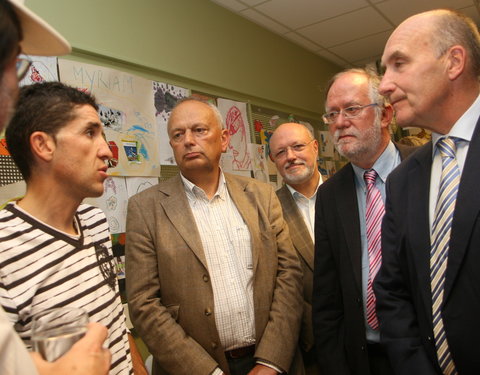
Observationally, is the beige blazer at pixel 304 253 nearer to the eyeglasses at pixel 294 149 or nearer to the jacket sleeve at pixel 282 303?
the jacket sleeve at pixel 282 303

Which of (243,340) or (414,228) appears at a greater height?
(414,228)

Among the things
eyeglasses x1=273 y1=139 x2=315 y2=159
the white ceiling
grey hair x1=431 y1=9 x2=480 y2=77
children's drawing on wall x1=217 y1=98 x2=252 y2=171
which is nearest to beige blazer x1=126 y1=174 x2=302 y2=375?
eyeglasses x1=273 y1=139 x2=315 y2=159

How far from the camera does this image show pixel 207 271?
5.06ft

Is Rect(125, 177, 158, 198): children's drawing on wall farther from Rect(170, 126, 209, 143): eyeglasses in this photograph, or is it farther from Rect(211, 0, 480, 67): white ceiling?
Rect(211, 0, 480, 67): white ceiling

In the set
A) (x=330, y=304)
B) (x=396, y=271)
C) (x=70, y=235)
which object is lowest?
(x=330, y=304)

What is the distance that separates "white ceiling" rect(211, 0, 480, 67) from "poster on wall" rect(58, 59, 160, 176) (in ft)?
4.00

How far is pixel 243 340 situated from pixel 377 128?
1.08 metres

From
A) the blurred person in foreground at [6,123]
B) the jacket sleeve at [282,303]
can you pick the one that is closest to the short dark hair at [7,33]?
the blurred person in foreground at [6,123]

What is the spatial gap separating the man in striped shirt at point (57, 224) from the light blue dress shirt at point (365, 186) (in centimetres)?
93

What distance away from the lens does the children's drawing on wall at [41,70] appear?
5.52 feet

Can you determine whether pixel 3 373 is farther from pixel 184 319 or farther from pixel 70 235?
pixel 184 319

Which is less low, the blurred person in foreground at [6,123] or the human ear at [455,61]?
the human ear at [455,61]

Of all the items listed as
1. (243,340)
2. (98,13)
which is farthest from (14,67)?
(98,13)

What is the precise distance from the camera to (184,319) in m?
1.52
